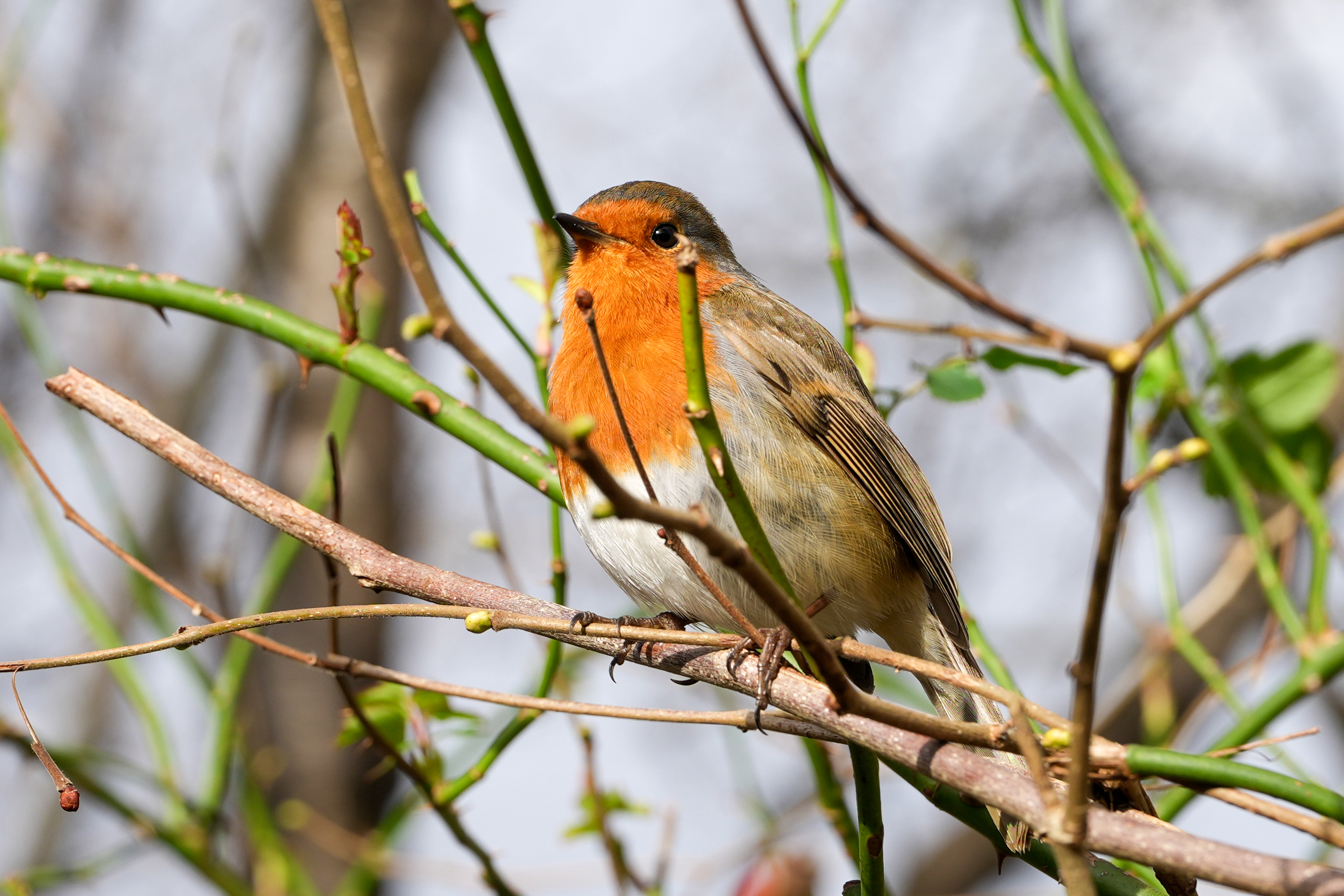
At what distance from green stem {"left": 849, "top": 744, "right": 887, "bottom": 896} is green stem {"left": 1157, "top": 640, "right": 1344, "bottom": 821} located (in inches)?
29.4

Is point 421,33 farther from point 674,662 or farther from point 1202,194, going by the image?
point 674,662

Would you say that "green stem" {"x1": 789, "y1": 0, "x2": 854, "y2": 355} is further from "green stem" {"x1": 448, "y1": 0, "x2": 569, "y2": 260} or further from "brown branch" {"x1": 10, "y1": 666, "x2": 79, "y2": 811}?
"brown branch" {"x1": 10, "y1": 666, "x2": 79, "y2": 811}

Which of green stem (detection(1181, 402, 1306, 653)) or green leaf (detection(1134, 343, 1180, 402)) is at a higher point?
green leaf (detection(1134, 343, 1180, 402))

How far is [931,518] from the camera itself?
3.20 meters

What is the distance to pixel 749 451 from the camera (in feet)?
8.85

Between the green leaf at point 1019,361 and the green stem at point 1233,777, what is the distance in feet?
4.04

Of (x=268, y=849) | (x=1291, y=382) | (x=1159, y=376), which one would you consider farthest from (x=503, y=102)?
(x=268, y=849)

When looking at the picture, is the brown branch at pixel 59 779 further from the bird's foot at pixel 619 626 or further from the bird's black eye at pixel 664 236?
the bird's black eye at pixel 664 236

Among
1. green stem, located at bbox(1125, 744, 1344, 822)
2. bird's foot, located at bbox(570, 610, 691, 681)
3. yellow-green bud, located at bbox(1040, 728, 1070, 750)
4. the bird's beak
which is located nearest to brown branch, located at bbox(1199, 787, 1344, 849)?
green stem, located at bbox(1125, 744, 1344, 822)

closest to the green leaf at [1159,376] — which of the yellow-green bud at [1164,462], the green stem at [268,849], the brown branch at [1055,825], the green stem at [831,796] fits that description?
the green stem at [831,796]

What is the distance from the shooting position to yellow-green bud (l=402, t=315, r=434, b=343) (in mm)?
1170

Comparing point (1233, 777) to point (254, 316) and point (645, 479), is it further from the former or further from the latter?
point (254, 316)

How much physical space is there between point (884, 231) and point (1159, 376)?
1765mm

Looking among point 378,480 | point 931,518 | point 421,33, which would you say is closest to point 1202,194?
point 421,33
